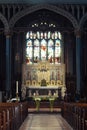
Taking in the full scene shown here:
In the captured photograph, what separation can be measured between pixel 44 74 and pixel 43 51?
289 centimetres

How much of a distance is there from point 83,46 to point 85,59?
4.04ft

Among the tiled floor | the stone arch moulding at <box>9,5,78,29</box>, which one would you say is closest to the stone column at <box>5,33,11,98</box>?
the stone arch moulding at <box>9,5,78,29</box>

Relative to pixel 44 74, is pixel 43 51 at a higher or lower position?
higher

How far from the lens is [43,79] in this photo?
35062 millimetres

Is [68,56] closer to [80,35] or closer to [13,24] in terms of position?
[80,35]

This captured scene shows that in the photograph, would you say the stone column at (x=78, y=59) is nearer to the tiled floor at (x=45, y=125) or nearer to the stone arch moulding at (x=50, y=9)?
the stone arch moulding at (x=50, y=9)

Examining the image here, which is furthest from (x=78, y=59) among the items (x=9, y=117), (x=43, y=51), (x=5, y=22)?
(x=9, y=117)

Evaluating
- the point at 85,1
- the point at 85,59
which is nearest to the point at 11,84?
the point at 85,59

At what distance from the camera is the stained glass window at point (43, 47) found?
1454 inches

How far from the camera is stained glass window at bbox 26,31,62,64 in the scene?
36938 mm

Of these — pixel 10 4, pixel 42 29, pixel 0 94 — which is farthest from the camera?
pixel 42 29

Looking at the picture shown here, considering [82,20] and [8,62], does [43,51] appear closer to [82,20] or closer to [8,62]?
[8,62]

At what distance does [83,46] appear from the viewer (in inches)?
1361

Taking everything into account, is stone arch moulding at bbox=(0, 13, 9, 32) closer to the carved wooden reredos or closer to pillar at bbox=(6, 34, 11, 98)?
pillar at bbox=(6, 34, 11, 98)
